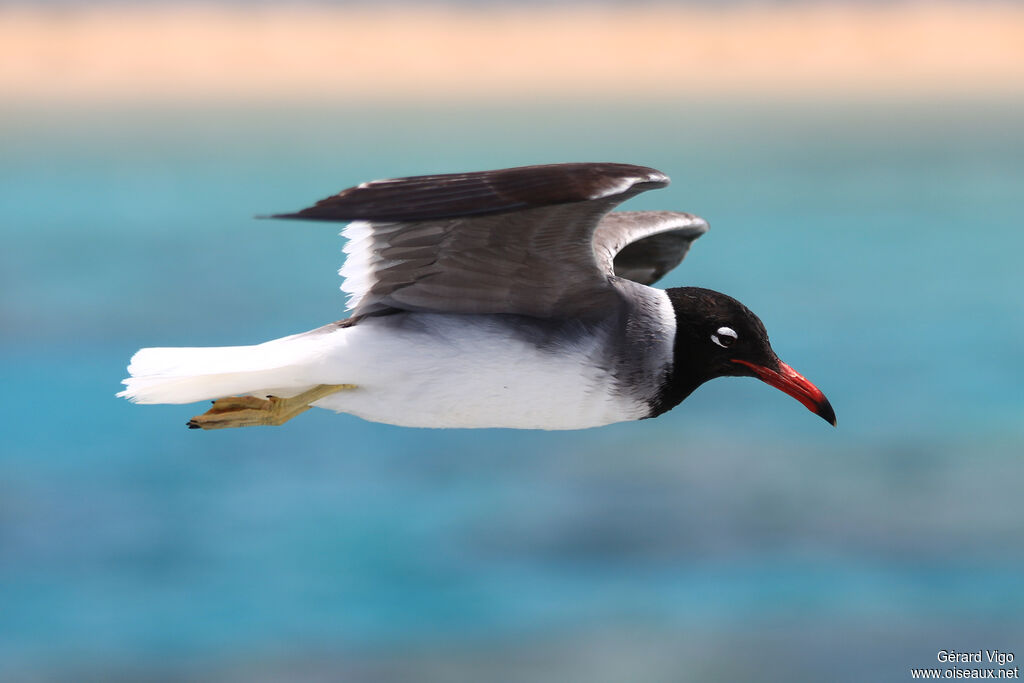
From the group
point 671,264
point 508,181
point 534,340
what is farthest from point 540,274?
point 671,264

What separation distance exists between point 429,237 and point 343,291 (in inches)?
24.1

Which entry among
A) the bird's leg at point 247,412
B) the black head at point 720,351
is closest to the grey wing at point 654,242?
the black head at point 720,351

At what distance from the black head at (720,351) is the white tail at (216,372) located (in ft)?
5.32

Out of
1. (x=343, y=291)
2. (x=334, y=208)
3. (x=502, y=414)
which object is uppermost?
(x=334, y=208)

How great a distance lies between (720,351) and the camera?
6234mm

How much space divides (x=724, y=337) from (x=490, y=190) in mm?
1554

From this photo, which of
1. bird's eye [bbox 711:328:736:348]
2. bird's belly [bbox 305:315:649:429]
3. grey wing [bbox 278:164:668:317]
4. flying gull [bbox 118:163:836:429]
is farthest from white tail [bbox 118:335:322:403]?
bird's eye [bbox 711:328:736:348]

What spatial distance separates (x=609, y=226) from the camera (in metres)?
7.18

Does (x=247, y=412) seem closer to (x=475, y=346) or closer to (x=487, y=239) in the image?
(x=475, y=346)

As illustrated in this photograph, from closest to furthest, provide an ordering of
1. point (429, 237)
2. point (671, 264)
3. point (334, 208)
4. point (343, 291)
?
point (334, 208) < point (429, 237) < point (343, 291) < point (671, 264)

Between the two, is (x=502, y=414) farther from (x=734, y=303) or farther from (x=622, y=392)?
(x=734, y=303)

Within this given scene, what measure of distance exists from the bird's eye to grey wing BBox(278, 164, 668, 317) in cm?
57

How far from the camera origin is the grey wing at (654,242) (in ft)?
24.1

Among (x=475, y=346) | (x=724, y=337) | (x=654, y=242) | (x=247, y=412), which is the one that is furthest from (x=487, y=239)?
(x=654, y=242)
